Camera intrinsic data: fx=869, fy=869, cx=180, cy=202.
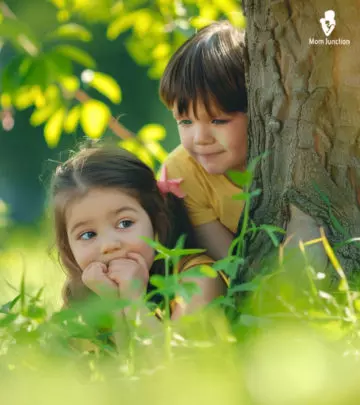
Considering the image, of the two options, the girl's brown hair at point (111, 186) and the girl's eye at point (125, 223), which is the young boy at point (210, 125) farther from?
the girl's eye at point (125, 223)

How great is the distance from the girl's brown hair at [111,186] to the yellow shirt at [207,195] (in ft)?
0.15

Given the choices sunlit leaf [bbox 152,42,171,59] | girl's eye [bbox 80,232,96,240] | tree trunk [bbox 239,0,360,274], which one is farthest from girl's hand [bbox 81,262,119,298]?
sunlit leaf [bbox 152,42,171,59]

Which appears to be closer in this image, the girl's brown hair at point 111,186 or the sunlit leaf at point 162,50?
the girl's brown hair at point 111,186

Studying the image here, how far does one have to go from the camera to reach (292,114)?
2.23 metres

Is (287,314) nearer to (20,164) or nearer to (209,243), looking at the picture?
(209,243)

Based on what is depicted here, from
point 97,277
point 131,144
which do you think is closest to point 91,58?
point 131,144

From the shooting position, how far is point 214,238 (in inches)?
103

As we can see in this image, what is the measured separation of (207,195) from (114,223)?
1.16 feet

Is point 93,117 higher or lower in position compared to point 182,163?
lower

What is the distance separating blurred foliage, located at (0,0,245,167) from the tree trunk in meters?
0.99

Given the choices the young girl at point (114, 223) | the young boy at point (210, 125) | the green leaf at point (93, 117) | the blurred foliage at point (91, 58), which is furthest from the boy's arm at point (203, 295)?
the green leaf at point (93, 117)

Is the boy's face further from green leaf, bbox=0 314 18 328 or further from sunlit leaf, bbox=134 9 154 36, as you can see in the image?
sunlit leaf, bbox=134 9 154 36

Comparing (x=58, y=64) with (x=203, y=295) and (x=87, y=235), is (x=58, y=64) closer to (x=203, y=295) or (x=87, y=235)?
(x=87, y=235)

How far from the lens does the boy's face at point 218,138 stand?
2551 millimetres
